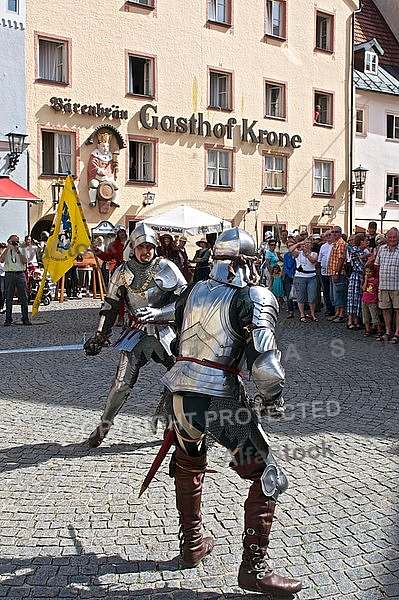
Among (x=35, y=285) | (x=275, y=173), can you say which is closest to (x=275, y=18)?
(x=275, y=173)

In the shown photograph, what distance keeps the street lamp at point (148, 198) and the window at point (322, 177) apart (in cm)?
779

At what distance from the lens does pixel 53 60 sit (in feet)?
71.0

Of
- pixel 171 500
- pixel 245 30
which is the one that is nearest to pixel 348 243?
pixel 171 500

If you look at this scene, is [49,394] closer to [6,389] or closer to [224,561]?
[6,389]

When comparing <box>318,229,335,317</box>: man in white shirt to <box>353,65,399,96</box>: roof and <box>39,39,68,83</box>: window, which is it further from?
<box>353,65,399,96</box>: roof

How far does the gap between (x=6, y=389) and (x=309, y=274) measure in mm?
6767

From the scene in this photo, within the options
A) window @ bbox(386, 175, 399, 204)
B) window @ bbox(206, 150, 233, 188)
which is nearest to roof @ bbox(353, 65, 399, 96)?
window @ bbox(386, 175, 399, 204)

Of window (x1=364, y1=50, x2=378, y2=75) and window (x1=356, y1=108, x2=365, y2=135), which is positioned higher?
window (x1=364, y1=50, x2=378, y2=75)

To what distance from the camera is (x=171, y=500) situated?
4668 mm

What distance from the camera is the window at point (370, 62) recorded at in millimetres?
31500

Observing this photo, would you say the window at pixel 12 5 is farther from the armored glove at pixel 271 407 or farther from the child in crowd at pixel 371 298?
the armored glove at pixel 271 407

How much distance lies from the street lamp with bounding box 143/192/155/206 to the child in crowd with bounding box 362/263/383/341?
40.8 feet

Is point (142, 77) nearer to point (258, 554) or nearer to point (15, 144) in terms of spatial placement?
point (15, 144)

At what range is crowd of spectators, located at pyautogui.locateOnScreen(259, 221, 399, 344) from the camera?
36.4ft
